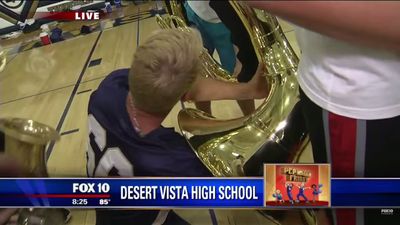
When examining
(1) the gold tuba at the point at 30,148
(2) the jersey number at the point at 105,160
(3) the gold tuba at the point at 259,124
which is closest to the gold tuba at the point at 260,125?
(3) the gold tuba at the point at 259,124

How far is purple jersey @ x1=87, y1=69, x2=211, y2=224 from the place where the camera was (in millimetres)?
722

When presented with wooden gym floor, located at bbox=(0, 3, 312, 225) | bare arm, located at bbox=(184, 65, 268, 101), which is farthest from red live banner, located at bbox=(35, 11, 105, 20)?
bare arm, located at bbox=(184, 65, 268, 101)

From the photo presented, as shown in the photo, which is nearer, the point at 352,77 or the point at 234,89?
the point at 352,77

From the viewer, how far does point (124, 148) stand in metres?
0.73

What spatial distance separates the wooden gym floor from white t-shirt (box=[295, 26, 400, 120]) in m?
0.21

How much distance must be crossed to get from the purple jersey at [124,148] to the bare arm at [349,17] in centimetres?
36

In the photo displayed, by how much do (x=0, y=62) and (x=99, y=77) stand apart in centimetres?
17

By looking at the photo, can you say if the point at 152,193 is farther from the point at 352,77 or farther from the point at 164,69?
the point at 352,77

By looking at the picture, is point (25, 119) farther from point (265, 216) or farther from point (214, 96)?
point (265, 216)

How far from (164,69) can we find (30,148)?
280 mm

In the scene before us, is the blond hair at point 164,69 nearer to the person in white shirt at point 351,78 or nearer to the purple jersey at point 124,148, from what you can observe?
the purple jersey at point 124,148

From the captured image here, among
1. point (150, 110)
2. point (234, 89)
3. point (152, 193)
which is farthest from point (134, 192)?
point (234, 89)

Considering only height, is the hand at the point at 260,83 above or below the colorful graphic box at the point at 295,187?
above

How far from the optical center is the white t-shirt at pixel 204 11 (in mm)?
725
